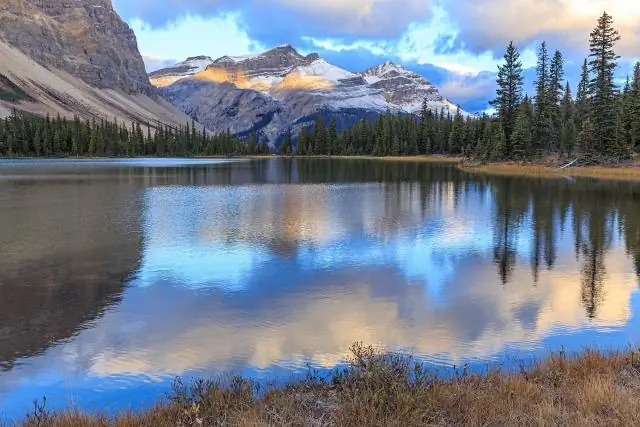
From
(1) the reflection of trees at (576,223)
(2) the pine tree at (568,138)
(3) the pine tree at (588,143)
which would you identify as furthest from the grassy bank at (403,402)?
(2) the pine tree at (568,138)

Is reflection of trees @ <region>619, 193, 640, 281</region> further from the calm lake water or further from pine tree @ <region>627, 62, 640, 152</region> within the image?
pine tree @ <region>627, 62, 640, 152</region>

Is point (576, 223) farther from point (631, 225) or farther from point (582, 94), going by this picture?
point (582, 94)

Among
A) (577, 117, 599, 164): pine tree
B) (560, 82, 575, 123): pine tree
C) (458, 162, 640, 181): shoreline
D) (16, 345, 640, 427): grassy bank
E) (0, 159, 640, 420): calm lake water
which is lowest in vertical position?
(0, 159, 640, 420): calm lake water

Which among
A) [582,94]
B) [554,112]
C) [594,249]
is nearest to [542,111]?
[554,112]

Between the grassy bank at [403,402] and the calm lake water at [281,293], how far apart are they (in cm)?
218

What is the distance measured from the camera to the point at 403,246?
1127 inches

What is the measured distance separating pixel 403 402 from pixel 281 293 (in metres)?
11.0

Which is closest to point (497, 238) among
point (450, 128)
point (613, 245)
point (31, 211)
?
point (613, 245)

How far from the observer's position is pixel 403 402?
8727mm

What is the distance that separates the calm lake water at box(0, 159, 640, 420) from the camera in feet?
43.6

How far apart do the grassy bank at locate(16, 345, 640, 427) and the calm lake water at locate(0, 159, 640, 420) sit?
2.18m

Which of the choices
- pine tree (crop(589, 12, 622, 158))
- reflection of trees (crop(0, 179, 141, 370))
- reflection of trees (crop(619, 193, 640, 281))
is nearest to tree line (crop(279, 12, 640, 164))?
pine tree (crop(589, 12, 622, 158))

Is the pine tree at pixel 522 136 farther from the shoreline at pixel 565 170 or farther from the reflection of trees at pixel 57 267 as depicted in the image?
the reflection of trees at pixel 57 267

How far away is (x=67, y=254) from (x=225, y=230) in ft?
31.8
